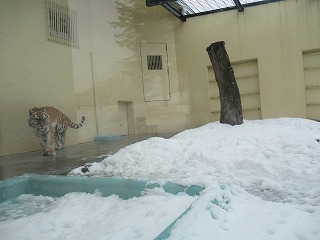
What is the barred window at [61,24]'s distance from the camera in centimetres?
493

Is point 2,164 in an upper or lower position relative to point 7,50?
lower

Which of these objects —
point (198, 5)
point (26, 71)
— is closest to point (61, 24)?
point (26, 71)

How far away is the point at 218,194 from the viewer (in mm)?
1792

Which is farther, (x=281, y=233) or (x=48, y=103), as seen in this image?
(x=48, y=103)

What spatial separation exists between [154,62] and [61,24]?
3.63 meters

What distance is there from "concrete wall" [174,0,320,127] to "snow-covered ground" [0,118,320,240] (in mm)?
4733

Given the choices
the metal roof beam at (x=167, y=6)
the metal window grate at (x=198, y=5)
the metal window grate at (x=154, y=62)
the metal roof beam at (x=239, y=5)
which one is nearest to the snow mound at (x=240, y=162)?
the metal window grate at (x=154, y=62)

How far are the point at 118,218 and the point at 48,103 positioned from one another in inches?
174

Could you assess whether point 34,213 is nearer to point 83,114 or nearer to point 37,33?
point 37,33

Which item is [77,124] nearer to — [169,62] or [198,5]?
[169,62]

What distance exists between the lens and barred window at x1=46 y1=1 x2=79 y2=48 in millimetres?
4934

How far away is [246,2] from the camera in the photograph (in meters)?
8.05

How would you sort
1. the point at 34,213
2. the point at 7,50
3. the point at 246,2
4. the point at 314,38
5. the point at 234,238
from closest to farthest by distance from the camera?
1. the point at 234,238
2. the point at 34,213
3. the point at 7,50
4. the point at 314,38
5. the point at 246,2

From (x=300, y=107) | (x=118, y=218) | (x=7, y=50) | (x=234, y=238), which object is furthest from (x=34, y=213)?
(x=300, y=107)
